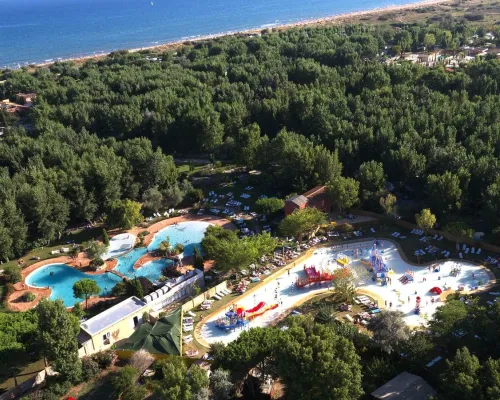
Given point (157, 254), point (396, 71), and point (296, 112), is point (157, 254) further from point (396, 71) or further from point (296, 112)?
point (396, 71)

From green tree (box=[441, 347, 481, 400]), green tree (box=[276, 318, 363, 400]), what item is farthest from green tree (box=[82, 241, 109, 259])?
green tree (box=[441, 347, 481, 400])

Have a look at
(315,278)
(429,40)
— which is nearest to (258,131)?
(315,278)

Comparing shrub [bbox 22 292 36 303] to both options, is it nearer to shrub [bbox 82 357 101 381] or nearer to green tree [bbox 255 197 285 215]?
shrub [bbox 82 357 101 381]

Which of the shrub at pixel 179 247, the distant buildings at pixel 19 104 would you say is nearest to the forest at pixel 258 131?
the distant buildings at pixel 19 104

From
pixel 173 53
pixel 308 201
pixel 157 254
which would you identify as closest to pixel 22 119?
pixel 173 53

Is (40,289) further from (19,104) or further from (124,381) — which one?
(19,104)
